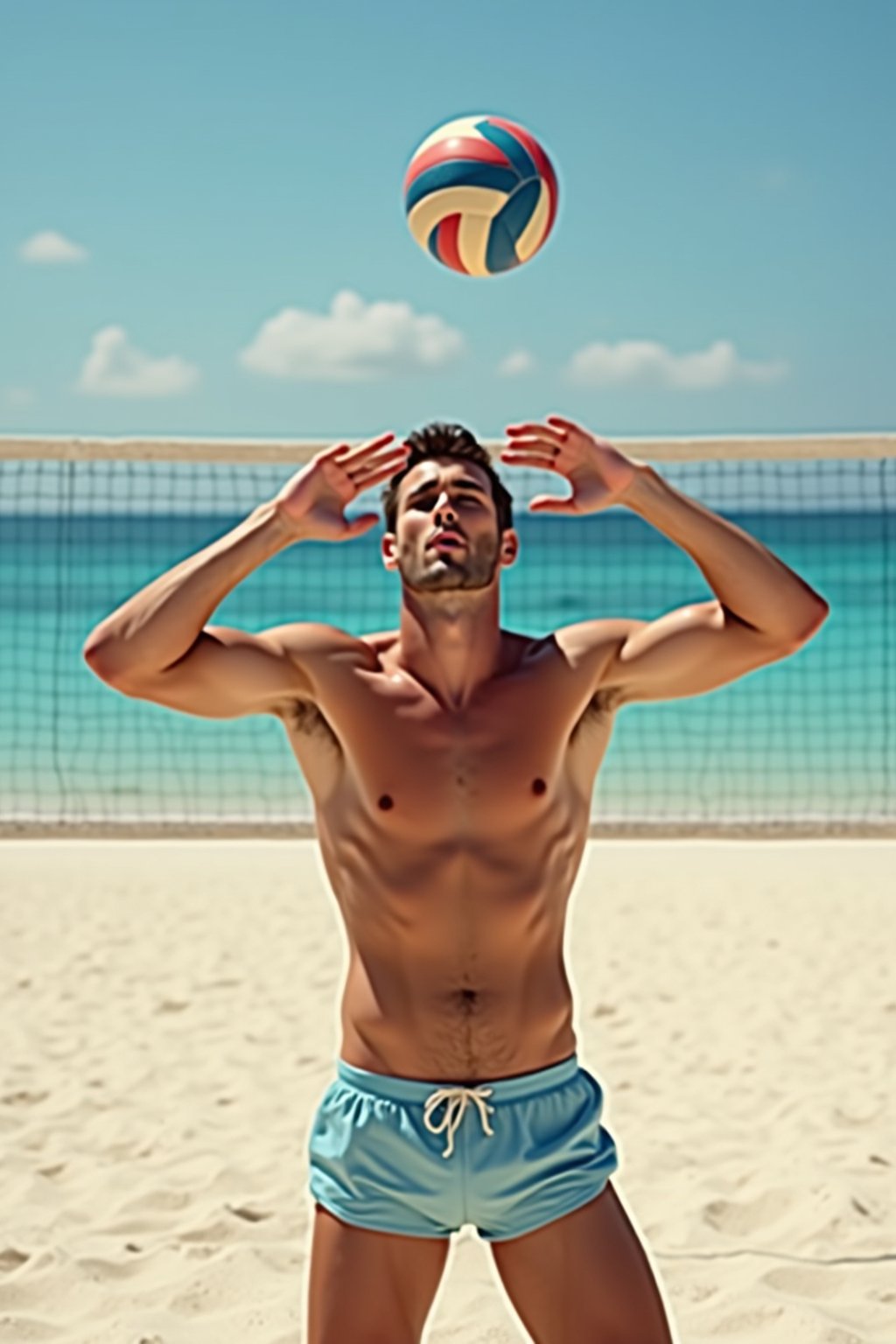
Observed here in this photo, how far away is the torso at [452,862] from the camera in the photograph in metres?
2.84

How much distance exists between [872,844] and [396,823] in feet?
27.1

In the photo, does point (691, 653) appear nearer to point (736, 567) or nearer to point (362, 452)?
point (736, 567)

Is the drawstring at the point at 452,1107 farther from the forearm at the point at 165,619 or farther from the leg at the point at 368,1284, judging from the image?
the forearm at the point at 165,619

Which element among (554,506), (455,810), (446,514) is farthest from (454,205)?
(455,810)

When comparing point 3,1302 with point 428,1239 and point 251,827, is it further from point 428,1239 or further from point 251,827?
point 251,827

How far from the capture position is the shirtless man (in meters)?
2.76

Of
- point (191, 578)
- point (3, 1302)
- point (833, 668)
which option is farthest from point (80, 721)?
point (191, 578)

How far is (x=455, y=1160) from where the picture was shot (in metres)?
2.75

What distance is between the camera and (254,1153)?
18.2 ft

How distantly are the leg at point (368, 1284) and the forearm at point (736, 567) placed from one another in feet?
4.14

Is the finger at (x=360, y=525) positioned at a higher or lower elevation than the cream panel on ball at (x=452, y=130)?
lower

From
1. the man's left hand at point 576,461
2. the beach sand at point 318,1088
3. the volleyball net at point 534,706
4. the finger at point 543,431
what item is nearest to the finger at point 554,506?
the man's left hand at point 576,461

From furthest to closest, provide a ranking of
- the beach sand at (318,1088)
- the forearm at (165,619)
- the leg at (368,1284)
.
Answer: the beach sand at (318,1088), the forearm at (165,619), the leg at (368,1284)

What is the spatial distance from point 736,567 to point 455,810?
26.5 inches
